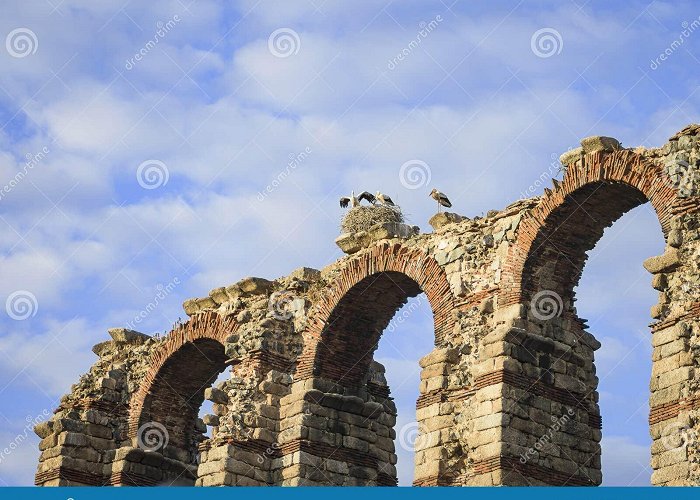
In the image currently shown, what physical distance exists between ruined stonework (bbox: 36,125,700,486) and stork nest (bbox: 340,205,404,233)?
0.69 meters

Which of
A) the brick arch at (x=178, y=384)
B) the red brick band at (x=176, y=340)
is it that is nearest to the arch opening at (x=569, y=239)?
the red brick band at (x=176, y=340)

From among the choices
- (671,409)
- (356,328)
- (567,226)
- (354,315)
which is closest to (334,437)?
(356,328)

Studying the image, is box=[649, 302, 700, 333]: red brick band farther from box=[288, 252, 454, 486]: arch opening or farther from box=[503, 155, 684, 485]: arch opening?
box=[288, 252, 454, 486]: arch opening

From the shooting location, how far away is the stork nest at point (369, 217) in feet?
81.2

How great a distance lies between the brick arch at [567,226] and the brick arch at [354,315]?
2608 millimetres

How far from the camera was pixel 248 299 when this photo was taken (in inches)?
1000

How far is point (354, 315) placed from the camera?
77.7ft

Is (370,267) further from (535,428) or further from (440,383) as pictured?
(535,428)

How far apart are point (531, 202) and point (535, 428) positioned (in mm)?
3372

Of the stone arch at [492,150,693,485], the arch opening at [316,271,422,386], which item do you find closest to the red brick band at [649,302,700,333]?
the stone arch at [492,150,693,485]

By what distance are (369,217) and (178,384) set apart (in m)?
5.05

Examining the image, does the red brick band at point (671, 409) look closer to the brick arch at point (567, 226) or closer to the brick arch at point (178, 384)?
the brick arch at point (567, 226)

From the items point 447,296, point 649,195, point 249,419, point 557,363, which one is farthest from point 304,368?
point 649,195

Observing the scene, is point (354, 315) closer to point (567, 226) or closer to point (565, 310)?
point (565, 310)
